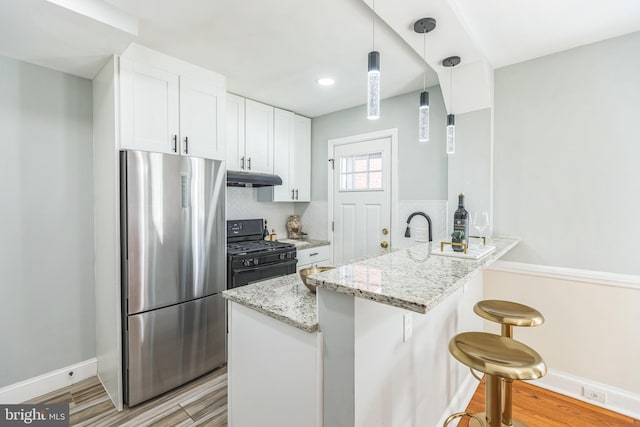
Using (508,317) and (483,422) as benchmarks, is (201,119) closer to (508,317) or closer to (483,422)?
(508,317)

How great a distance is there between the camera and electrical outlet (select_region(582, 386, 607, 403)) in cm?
204

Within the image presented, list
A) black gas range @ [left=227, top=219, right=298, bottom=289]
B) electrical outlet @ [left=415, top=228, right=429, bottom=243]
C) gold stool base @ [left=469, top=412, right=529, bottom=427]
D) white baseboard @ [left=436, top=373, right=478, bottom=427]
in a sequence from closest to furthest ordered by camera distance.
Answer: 1. gold stool base @ [left=469, top=412, right=529, bottom=427]
2. white baseboard @ [left=436, top=373, right=478, bottom=427]
3. black gas range @ [left=227, top=219, right=298, bottom=289]
4. electrical outlet @ [left=415, top=228, right=429, bottom=243]

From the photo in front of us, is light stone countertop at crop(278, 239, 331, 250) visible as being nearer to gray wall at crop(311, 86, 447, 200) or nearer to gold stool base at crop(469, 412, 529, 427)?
gray wall at crop(311, 86, 447, 200)

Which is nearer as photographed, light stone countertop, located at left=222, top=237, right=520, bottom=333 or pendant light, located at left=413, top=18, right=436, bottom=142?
light stone countertop, located at left=222, top=237, right=520, bottom=333

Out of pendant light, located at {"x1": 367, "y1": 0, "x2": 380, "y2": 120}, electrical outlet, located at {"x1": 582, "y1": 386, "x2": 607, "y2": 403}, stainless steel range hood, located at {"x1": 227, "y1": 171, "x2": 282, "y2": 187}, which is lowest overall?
electrical outlet, located at {"x1": 582, "y1": 386, "x2": 607, "y2": 403}

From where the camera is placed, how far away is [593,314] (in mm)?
2104

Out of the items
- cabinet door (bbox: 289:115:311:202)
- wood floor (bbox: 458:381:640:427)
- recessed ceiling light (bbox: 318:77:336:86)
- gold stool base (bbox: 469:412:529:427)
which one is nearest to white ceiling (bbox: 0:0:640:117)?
recessed ceiling light (bbox: 318:77:336:86)

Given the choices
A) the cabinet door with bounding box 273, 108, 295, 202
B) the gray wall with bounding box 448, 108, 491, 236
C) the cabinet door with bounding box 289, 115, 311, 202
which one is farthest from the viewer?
the cabinet door with bounding box 289, 115, 311, 202

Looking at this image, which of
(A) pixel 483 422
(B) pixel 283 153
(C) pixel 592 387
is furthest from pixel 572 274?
(B) pixel 283 153

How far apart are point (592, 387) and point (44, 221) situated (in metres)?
4.15

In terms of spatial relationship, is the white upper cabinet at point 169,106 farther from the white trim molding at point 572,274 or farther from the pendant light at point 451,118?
the white trim molding at point 572,274

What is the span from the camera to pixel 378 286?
1015 millimetres

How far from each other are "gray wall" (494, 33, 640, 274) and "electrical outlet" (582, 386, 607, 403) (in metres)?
0.85

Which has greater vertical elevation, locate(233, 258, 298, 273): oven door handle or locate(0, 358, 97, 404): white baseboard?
locate(233, 258, 298, 273): oven door handle
